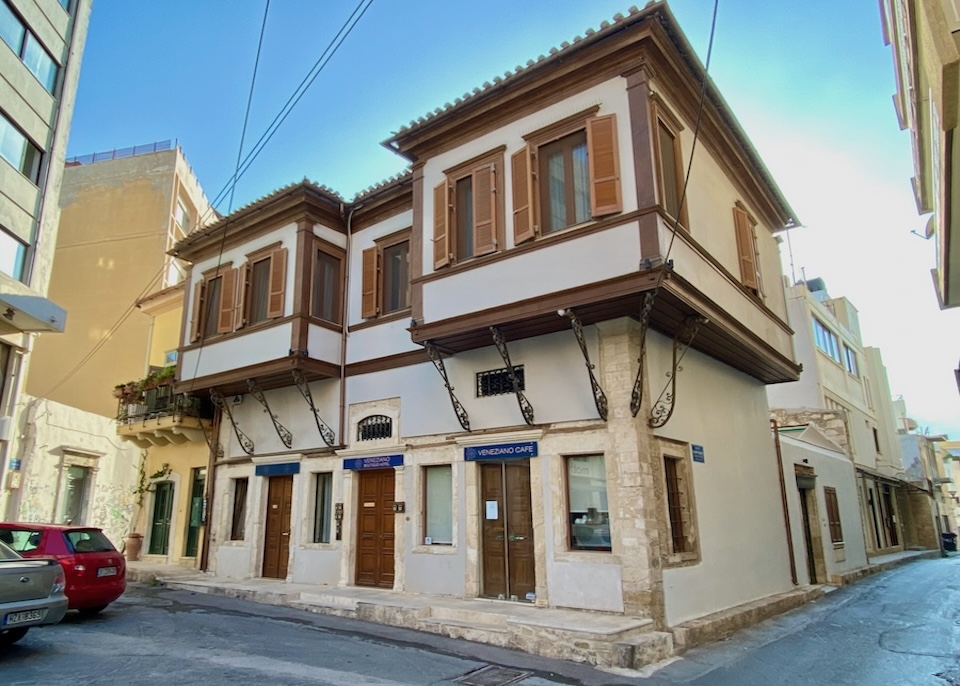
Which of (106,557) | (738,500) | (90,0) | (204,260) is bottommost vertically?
(106,557)

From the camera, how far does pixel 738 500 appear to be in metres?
12.2

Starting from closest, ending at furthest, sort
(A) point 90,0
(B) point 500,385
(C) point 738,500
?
(B) point 500,385, (C) point 738,500, (A) point 90,0

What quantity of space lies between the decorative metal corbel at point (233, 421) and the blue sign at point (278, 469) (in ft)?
1.83

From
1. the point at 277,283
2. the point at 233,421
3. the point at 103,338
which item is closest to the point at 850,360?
the point at 277,283

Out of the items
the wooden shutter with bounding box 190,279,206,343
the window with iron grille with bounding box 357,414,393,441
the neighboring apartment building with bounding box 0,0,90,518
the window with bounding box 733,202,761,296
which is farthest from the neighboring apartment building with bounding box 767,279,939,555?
the neighboring apartment building with bounding box 0,0,90,518

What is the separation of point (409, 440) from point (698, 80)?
8.26 m

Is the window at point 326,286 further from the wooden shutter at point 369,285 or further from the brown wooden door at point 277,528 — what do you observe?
the brown wooden door at point 277,528

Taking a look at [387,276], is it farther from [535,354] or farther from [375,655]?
[375,655]

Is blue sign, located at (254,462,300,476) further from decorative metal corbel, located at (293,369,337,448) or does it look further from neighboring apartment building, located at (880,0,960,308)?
neighboring apartment building, located at (880,0,960,308)

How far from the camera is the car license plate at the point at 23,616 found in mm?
6785

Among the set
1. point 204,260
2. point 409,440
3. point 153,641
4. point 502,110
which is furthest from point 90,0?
point 153,641

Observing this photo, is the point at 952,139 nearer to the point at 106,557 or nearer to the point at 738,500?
the point at 738,500

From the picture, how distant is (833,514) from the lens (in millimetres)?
17625

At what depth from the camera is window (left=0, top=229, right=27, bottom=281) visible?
16.7 meters
